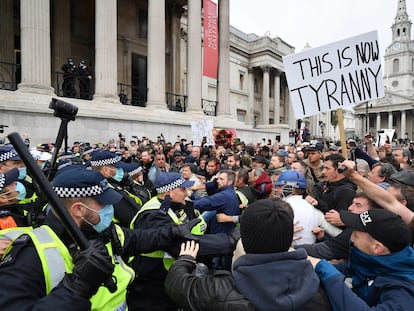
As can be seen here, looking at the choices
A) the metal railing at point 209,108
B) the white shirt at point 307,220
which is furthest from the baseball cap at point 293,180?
the metal railing at point 209,108

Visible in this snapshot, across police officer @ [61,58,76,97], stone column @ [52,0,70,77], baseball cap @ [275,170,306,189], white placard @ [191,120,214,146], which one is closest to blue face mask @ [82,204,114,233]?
baseball cap @ [275,170,306,189]

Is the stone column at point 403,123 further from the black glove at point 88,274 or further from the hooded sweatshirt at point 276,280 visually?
the black glove at point 88,274

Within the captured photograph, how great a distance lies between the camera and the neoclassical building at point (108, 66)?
1256 cm

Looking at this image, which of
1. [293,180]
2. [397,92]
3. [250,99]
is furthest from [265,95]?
[397,92]

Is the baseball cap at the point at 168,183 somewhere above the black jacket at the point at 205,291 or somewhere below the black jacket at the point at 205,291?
above

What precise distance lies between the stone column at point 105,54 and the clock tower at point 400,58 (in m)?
103

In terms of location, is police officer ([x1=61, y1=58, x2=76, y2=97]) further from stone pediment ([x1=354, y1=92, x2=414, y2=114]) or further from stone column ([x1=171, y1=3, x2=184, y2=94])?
stone pediment ([x1=354, y1=92, x2=414, y2=114])

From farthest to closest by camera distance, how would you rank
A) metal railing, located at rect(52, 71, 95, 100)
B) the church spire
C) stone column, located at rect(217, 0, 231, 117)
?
the church spire, stone column, located at rect(217, 0, 231, 117), metal railing, located at rect(52, 71, 95, 100)

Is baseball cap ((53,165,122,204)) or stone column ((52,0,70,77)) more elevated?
stone column ((52,0,70,77))

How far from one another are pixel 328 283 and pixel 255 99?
40.2 m

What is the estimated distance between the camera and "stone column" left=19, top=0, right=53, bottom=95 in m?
12.5

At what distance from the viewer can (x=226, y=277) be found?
5.36 feet

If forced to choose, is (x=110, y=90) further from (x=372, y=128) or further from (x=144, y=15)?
(x=372, y=128)

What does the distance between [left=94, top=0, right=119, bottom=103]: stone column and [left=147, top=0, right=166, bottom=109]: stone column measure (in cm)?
212
